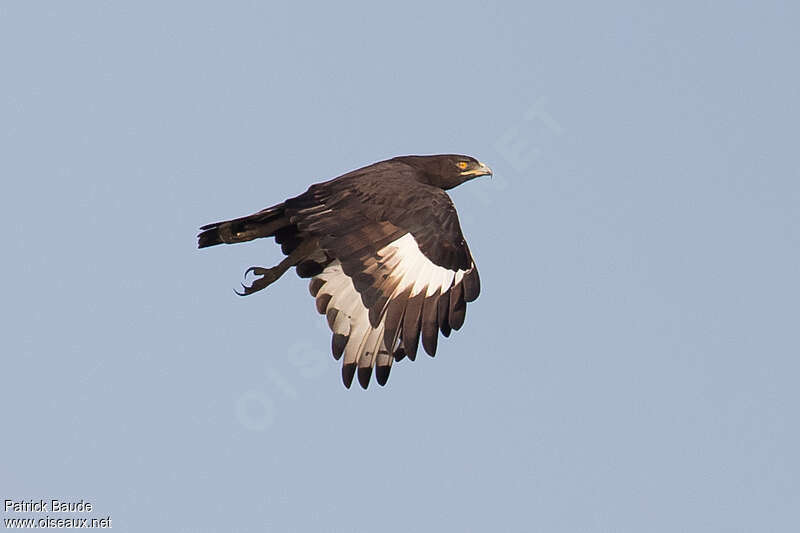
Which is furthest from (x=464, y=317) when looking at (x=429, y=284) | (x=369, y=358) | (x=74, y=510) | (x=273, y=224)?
(x=74, y=510)

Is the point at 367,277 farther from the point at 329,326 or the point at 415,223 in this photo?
the point at 329,326

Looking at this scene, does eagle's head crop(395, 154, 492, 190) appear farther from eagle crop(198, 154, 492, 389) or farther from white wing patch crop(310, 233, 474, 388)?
white wing patch crop(310, 233, 474, 388)

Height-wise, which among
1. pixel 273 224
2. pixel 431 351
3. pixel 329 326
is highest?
pixel 273 224

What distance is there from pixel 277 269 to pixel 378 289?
241 cm

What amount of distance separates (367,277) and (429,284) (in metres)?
0.59

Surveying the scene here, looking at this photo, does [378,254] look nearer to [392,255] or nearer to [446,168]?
[392,255]

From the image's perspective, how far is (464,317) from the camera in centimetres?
1496

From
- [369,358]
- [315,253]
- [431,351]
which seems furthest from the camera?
[315,253]

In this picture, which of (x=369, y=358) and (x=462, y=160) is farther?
(x=462, y=160)

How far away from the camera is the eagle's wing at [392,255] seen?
14.9m

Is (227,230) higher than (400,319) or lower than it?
higher

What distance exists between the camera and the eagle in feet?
48.9

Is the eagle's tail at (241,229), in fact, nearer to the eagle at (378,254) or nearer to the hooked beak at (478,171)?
the eagle at (378,254)

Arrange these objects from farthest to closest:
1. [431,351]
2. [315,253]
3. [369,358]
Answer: [315,253]
[369,358]
[431,351]
